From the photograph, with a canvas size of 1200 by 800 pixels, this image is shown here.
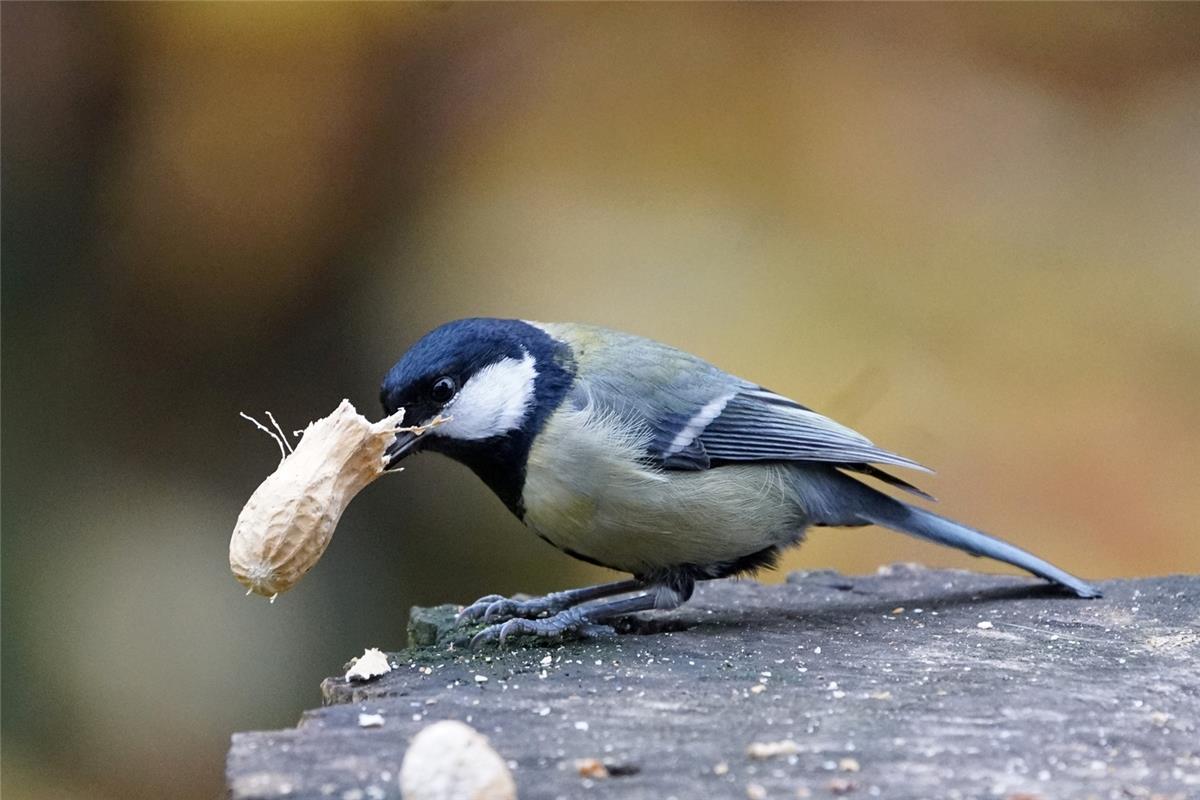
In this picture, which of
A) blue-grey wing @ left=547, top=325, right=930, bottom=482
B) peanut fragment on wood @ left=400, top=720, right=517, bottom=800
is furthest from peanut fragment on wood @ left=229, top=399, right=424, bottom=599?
peanut fragment on wood @ left=400, top=720, right=517, bottom=800

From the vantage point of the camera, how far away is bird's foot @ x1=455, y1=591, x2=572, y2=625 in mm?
2314

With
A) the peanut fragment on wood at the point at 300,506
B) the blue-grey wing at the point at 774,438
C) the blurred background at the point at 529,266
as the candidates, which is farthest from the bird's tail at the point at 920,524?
the blurred background at the point at 529,266

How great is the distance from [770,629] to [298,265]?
2.33 m

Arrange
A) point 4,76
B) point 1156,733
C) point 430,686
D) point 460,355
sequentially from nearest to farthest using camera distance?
point 1156,733 < point 430,686 < point 460,355 < point 4,76

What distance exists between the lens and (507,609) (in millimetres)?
2334

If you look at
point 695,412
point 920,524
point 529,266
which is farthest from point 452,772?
point 529,266

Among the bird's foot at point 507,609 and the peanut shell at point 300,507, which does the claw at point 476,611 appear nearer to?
the bird's foot at point 507,609

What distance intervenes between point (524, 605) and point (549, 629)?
18cm

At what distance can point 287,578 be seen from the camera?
1.88 m

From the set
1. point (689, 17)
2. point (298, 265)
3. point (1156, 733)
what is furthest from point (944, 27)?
point (1156, 733)

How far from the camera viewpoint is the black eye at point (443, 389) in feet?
7.09

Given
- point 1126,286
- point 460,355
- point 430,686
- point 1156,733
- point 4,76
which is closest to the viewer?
point 1156,733

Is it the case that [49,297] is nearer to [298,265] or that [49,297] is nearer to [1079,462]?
[298,265]

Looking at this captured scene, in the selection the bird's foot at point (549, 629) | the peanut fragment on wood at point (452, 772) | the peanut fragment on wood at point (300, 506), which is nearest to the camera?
Answer: the peanut fragment on wood at point (452, 772)
